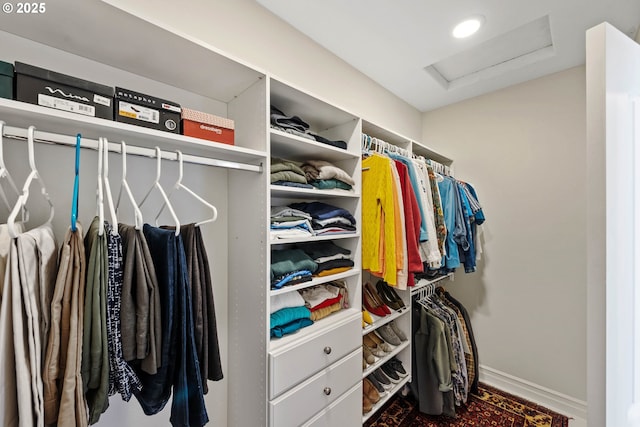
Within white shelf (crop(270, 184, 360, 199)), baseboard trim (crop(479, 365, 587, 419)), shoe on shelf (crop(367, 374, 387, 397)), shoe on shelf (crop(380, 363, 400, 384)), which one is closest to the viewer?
white shelf (crop(270, 184, 360, 199))

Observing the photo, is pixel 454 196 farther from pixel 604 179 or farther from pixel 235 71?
pixel 235 71

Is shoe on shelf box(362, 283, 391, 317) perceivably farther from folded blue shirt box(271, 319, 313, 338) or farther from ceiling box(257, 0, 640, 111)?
ceiling box(257, 0, 640, 111)

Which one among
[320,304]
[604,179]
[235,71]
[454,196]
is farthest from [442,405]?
[235,71]

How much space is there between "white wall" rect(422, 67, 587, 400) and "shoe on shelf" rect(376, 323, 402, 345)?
1.00 metres

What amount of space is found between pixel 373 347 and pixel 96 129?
176 cm

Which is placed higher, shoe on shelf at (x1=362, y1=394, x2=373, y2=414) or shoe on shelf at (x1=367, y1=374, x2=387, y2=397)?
shoe on shelf at (x1=367, y1=374, x2=387, y2=397)

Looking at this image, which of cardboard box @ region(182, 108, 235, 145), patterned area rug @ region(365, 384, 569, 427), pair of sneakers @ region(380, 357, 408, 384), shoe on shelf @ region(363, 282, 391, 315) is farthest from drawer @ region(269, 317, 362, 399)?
cardboard box @ region(182, 108, 235, 145)

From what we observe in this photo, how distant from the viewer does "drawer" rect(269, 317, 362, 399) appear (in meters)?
1.00

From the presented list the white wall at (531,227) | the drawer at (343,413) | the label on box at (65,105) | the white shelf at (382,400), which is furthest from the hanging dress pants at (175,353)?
the white wall at (531,227)

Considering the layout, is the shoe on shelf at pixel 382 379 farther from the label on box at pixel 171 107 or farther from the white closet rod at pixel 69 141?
the label on box at pixel 171 107

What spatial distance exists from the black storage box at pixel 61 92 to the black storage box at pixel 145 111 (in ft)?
0.08

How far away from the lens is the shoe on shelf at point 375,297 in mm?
1631

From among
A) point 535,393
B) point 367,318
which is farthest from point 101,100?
point 535,393

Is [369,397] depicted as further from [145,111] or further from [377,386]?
[145,111]
